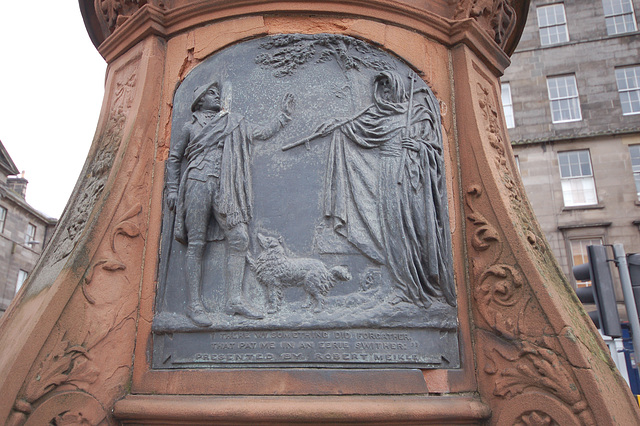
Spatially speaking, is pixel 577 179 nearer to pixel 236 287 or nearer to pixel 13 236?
pixel 236 287

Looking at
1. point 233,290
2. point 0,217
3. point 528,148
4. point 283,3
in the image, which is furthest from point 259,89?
point 0,217

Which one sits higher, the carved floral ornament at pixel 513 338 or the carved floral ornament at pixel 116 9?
the carved floral ornament at pixel 116 9

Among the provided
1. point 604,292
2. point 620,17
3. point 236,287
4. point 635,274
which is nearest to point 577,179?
point 620,17

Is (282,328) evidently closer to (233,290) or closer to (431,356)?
(233,290)

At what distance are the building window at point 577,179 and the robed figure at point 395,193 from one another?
1953 cm

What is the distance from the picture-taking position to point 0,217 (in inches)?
1175

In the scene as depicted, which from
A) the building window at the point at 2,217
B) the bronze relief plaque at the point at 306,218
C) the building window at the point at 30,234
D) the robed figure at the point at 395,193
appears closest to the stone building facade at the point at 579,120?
the robed figure at the point at 395,193

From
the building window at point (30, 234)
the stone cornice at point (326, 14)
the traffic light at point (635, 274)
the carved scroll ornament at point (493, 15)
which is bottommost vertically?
the traffic light at point (635, 274)

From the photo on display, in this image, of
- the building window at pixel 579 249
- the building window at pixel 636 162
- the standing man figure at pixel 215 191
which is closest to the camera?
the standing man figure at pixel 215 191

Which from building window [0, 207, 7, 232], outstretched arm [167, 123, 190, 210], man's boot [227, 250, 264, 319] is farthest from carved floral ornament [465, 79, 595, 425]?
building window [0, 207, 7, 232]

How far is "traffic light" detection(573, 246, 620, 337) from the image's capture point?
14.8 feet

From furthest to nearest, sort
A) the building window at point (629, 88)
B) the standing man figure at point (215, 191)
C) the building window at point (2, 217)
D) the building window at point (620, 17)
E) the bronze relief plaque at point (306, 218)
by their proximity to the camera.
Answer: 1. the building window at point (2, 217)
2. the building window at point (620, 17)
3. the building window at point (629, 88)
4. the standing man figure at point (215, 191)
5. the bronze relief plaque at point (306, 218)

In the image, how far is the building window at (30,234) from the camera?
105ft

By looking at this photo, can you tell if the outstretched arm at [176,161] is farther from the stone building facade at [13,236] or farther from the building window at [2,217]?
the building window at [2,217]
